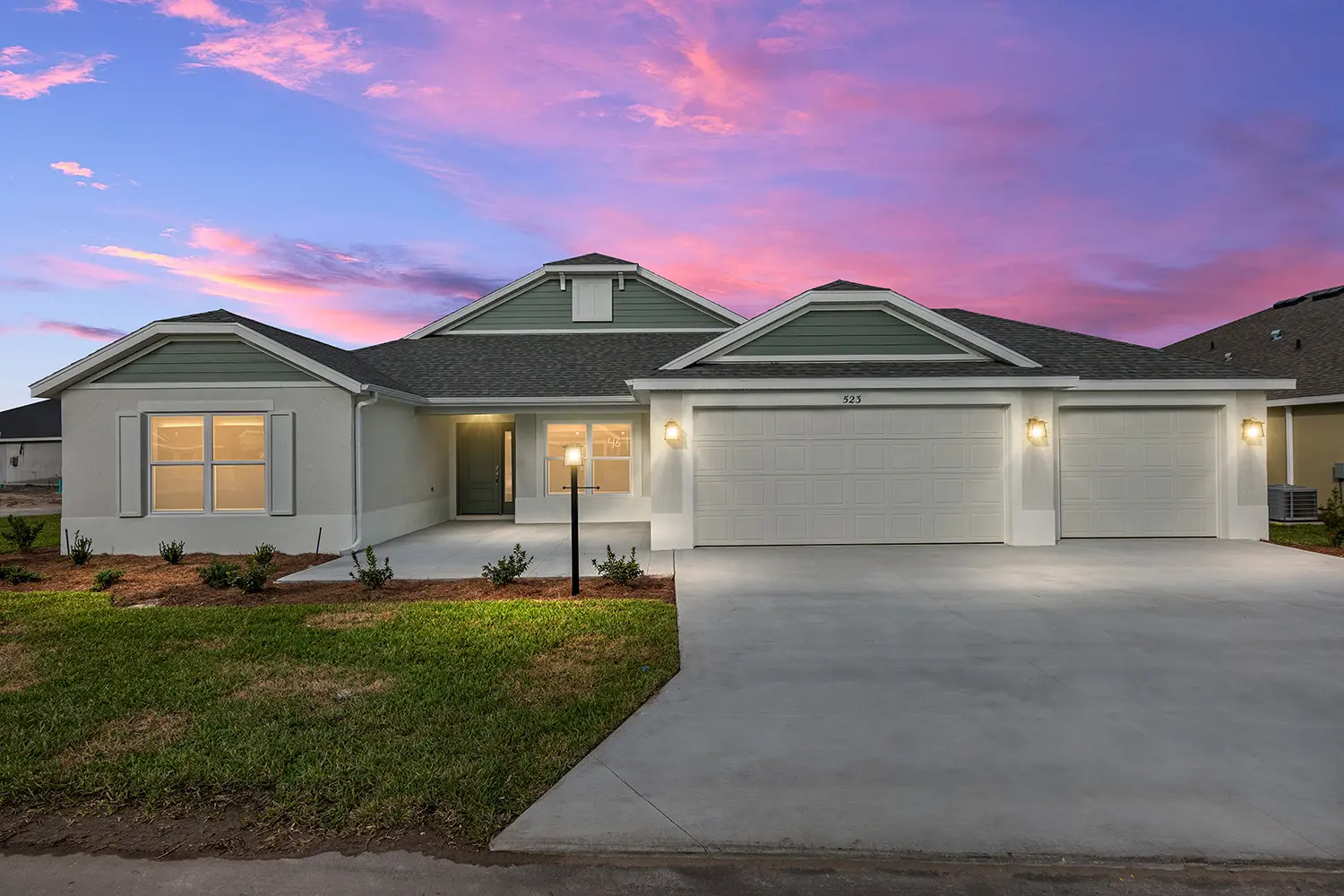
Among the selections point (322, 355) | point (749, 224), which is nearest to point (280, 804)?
point (322, 355)

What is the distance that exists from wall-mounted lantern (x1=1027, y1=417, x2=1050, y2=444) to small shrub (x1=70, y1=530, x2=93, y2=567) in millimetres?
15375

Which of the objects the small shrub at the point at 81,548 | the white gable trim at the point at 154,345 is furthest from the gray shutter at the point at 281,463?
the small shrub at the point at 81,548

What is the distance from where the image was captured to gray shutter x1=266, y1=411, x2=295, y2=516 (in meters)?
11.0

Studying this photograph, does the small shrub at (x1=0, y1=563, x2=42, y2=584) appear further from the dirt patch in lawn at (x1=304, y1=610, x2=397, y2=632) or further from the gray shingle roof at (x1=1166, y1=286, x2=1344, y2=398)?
the gray shingle roof at (x1=1166, y1=286, x2=1344, y2=398)

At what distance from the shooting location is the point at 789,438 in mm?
11406

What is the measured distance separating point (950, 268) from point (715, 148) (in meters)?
8.66

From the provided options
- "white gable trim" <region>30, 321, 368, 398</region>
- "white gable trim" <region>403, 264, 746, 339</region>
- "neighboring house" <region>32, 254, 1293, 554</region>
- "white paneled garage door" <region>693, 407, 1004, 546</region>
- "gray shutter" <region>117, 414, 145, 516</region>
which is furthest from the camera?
"white gable trim" <region>403, 264, 746, 339</region>

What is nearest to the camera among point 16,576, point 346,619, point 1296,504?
point 346,619

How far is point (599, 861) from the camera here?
278 cm

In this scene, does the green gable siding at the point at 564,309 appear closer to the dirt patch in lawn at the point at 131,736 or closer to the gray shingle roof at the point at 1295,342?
the gray shingle roof at the point at 1295,342

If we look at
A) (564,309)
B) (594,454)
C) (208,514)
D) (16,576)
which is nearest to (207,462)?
(208,514)

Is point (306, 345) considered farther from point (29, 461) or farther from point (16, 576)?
point (29, 461)

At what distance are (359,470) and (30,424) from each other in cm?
3247

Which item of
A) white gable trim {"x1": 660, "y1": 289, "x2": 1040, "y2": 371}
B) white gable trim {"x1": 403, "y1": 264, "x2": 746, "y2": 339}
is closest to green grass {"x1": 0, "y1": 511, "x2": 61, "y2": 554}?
white gable trim {"x1": 403, "y1": 264, "x2": 746, "y2": 339}
